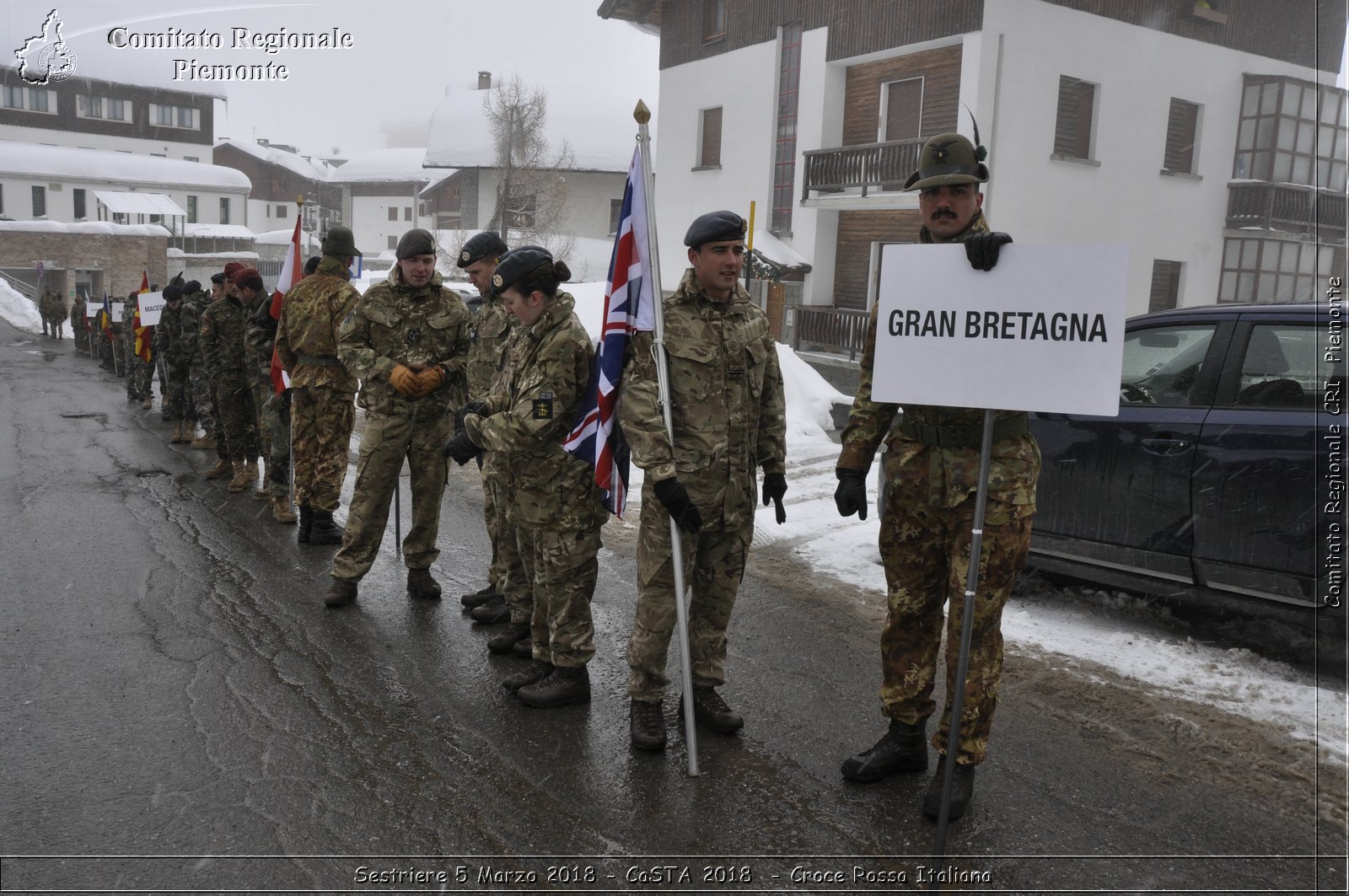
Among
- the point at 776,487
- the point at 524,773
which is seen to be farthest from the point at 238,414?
the point at 776,487

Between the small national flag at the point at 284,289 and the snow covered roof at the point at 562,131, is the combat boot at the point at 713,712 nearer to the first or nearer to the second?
the small national flag at the point at 284,289

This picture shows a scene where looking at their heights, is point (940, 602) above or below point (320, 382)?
below

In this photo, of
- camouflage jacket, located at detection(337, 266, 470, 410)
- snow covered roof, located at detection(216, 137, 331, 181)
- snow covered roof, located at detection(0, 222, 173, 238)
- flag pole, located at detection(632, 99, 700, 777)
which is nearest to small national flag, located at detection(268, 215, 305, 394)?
camouflage jacket, located at detection(337, 266, 470, 410)

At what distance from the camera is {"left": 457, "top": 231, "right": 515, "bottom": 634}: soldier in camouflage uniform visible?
4.83m

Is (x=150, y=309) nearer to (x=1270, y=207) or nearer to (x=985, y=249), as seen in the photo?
(x=985, y=249)

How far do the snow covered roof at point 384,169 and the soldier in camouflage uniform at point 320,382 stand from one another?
58093 mm

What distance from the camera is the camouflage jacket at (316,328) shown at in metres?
7.06

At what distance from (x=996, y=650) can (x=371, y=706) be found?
2.67 m

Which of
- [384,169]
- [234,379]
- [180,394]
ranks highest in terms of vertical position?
[384,169]

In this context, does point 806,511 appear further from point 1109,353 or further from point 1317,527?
point 1109,353

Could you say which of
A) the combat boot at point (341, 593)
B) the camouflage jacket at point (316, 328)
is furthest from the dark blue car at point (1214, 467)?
A: the camouflage jacket at point (316, 328)

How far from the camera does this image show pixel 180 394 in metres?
11.9

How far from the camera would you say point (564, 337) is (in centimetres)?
430

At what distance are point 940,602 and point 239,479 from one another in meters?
7.24
